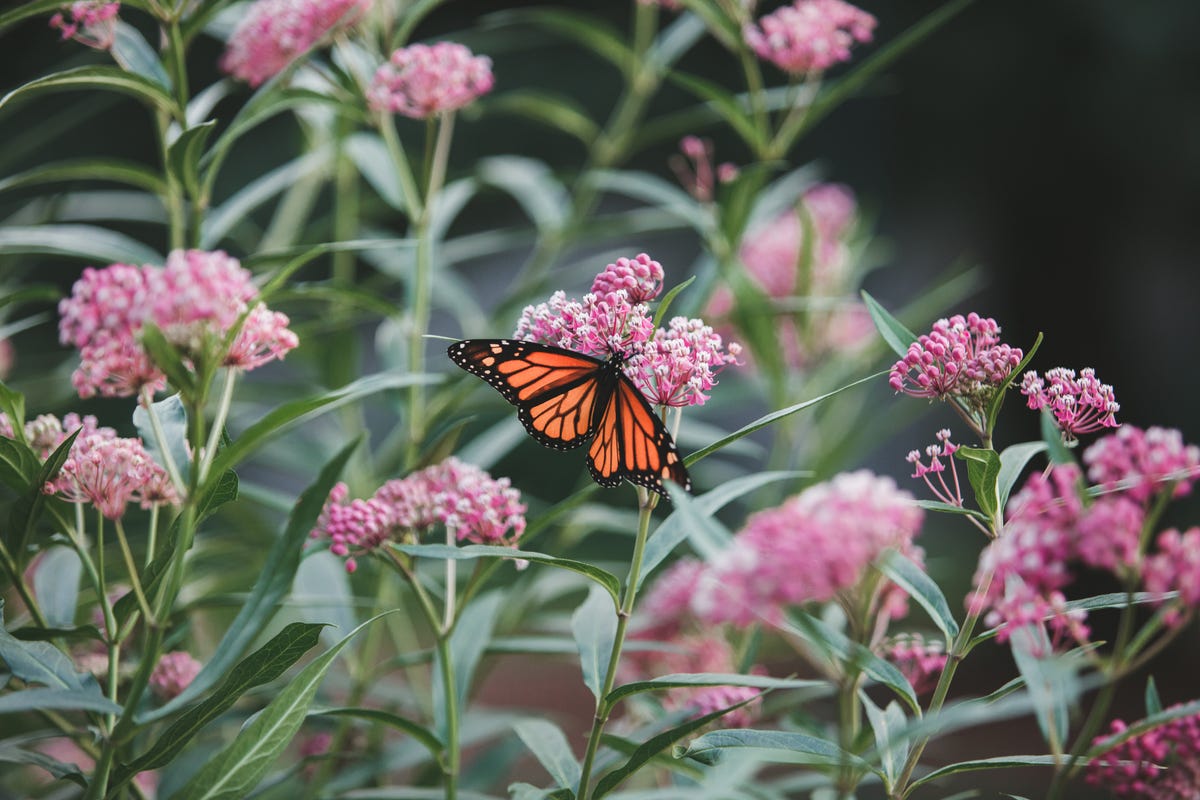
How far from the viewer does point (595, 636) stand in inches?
29.7

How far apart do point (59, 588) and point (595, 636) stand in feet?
1.47

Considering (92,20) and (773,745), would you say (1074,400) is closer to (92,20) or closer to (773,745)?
(773,745)

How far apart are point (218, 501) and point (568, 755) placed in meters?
0.32

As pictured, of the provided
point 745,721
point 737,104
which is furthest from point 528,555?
point 737,104

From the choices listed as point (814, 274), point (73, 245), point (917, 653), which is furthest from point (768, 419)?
point (814, 274)

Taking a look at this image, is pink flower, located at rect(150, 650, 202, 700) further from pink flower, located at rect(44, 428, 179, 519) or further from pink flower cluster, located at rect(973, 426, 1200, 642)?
pink flower cluster, located at rect(973, 426, 1200, 642)

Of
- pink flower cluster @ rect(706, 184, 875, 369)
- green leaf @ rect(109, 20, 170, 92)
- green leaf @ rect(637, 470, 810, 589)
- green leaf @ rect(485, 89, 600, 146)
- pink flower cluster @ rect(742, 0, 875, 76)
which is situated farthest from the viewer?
pink flower cluster @ rect(706, 184, 875, 369)

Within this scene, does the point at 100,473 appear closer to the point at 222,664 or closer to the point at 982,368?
the point at 222,664

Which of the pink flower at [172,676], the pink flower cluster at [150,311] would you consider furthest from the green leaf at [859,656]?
the pink flower at [172,676]

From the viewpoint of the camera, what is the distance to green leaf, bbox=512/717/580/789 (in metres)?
0.69

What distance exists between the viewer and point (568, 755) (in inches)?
28.4

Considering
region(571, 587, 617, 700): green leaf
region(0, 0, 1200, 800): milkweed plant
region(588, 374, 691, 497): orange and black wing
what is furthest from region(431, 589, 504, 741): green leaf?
region(588, 374, 691, 497): orange and black wing

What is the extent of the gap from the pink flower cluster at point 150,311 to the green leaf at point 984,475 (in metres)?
0.44

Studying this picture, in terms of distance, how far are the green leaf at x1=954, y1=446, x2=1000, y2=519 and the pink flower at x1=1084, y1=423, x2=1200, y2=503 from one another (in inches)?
2.7
